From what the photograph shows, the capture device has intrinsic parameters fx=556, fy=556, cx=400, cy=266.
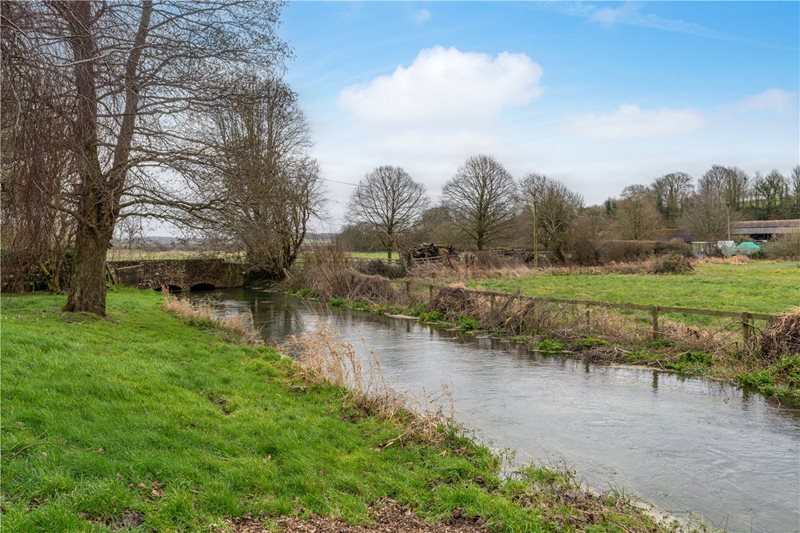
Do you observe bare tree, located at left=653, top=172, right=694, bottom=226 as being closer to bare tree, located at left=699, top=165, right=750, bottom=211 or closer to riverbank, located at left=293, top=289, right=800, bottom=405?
bare tree, located at left=699, top=165, right=750, bottom=211

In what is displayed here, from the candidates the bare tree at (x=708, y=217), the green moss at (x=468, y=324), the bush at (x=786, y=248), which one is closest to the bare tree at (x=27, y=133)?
the green moss at (x=468, y=324)

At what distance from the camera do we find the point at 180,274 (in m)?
36.8

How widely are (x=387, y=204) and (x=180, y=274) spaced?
19155mm

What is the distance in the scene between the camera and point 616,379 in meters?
12.0

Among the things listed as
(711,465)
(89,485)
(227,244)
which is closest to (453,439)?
(711,465)

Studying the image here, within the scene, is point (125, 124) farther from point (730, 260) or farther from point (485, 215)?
point (730, 260)

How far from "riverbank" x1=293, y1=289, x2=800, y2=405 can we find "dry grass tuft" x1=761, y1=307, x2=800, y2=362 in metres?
0.23

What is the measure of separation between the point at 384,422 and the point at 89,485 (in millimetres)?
4255

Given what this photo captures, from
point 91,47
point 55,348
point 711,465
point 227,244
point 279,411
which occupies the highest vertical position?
point 91,47

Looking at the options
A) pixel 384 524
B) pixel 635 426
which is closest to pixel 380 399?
pixel 384 524

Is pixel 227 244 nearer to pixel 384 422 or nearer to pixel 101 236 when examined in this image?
pixel 101 236

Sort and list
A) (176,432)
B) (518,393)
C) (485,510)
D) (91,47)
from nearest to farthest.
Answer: (91,47) → (485,510) → (176,432) → (518,393)

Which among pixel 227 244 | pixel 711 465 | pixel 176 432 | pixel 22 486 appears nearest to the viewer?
pixel 22 486

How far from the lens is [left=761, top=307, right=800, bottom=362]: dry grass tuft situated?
37.7 ft
